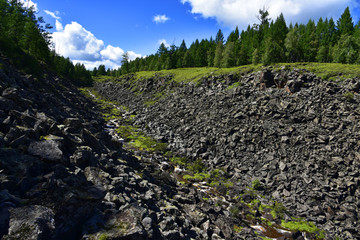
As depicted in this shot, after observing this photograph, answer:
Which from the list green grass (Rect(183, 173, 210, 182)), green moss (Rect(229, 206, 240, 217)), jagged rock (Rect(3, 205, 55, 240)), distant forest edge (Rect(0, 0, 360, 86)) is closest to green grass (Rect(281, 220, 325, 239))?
green moss (Rect(229, 206, 240, 217))

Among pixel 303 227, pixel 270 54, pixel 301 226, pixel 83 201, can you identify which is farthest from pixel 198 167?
pixel 270 54

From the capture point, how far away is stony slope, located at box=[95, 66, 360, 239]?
21984 mm

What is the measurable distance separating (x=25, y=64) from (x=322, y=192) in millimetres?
59878

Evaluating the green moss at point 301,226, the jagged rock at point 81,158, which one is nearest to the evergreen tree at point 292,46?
the green moss at point 301,226

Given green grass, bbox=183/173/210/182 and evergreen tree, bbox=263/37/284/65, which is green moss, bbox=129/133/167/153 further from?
evergreen tree, bbox=263/37/284/65

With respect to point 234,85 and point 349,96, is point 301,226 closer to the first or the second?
point 349,96

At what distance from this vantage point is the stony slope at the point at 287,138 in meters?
22.0

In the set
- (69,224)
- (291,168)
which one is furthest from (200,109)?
(69,224)

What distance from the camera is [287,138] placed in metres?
29.9

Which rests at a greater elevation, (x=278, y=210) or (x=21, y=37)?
(x=21, y=37)

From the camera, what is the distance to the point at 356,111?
93.8 ft

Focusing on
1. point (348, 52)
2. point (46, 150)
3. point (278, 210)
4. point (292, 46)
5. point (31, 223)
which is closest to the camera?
point (31, 223)

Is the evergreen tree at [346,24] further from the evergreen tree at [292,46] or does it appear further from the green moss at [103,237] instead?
the green moss at [103,237]

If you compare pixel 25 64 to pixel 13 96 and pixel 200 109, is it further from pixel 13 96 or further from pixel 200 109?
pixel 200 109
